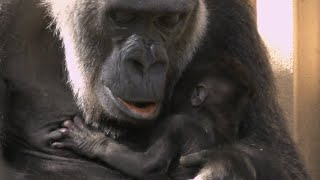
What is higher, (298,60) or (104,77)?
(104,77)

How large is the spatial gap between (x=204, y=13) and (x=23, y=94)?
3.79 feet

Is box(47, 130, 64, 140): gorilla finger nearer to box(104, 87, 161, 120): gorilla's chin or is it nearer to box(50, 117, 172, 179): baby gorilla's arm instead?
box(50, 117, 172, 179): baby gorilla's arm

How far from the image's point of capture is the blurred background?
8430 millimetres

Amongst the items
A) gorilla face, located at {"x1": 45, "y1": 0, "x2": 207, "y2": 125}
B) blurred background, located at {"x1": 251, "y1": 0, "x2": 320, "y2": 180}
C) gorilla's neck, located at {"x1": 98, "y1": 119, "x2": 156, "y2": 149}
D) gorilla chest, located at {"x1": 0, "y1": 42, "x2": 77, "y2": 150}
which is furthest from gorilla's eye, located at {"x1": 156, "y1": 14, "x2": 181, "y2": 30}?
blurred background, located at {"x1": 251, "y1": 0, "x2": 320, "y2": 180}

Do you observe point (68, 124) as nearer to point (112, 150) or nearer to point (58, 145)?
point (58, 145)

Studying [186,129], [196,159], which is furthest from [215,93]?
[196,159]

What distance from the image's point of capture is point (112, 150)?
277 inches

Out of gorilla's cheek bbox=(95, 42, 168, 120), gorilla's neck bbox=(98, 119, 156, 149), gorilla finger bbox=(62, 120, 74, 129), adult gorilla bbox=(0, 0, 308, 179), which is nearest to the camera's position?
gorilla's cheek bbox=(95, 42, 168, 120)

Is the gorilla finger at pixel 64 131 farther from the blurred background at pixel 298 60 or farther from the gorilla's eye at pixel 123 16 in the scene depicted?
the blurred background at pixel 298 60

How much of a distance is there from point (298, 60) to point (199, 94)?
154cm

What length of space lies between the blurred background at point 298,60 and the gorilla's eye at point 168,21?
1.60 metres

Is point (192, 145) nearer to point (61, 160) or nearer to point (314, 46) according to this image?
point (61, 160)

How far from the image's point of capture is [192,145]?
7.05 meters

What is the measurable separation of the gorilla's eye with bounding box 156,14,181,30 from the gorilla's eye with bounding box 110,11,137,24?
0.51 ft
